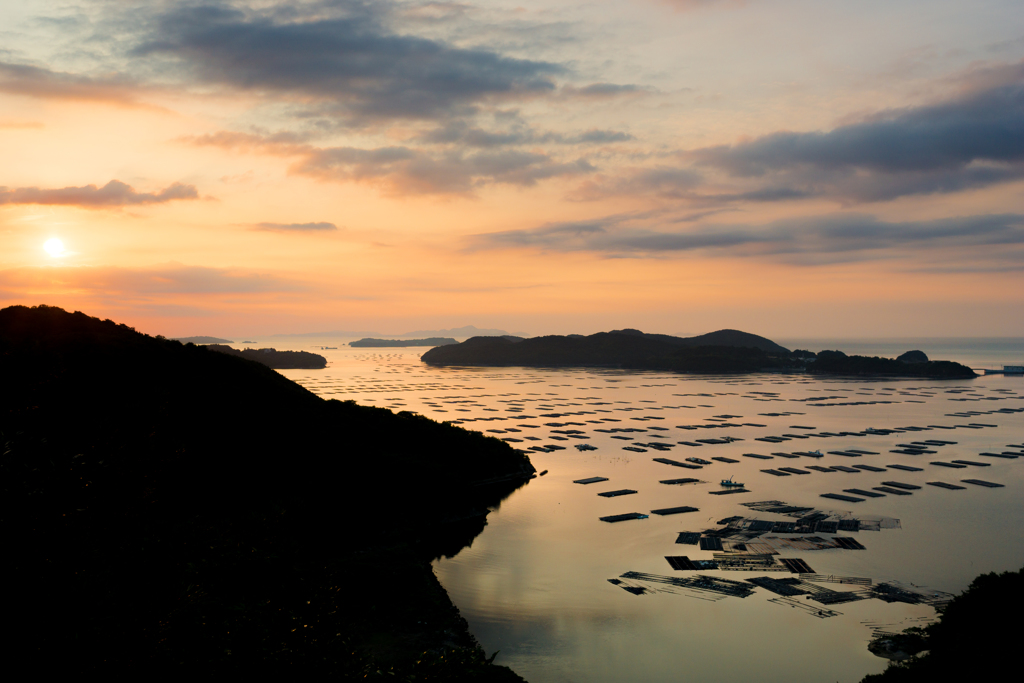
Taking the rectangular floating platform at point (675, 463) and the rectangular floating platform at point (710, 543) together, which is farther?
the rectangular floating platform at point (675, 463)

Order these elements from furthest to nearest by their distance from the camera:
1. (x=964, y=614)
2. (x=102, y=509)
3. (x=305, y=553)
→ (x=305, y=553) < (x=964, y=614) < (x=102, y=509)

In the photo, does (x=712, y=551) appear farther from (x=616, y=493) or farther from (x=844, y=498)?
(x=844, y=498)

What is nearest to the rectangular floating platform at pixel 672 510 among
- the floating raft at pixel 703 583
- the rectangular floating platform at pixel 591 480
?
the rectangular floating platform at pixel 591 480

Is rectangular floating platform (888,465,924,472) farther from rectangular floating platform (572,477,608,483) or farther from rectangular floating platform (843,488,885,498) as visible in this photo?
rectangular floating platform (572,477,608,483)

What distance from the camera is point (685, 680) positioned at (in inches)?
1617

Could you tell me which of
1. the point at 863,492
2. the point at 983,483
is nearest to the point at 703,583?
the point at 863,492

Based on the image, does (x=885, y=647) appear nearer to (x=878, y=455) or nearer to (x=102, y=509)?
(x=102, y=509)

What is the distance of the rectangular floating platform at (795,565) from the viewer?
57156 millimetres

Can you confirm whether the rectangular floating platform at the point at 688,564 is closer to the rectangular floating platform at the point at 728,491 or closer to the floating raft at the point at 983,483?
the rectangular floating platform at the point at 728,491

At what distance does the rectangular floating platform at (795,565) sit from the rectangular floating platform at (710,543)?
6496 millimetres

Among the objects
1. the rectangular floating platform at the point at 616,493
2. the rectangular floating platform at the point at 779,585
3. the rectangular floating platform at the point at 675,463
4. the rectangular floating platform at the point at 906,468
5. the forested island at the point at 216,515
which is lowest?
the rectangular floating platform at the point at 616,493

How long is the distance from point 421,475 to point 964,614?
5707cm

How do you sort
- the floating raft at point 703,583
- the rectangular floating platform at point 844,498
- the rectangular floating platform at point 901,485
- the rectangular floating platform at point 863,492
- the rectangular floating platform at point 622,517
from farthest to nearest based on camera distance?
the rectangular floating platform at point 901,485
the rectangular floating platform at point 863,492
the rectangular floating platform at point 844,498
the rectangular floating platform at point 622,517
the floating raft at point 703,583

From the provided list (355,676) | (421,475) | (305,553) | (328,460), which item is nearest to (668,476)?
(421,475)
